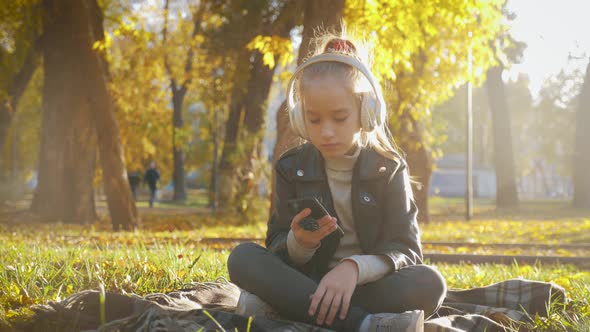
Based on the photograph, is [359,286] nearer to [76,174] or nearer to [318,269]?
[318,269]

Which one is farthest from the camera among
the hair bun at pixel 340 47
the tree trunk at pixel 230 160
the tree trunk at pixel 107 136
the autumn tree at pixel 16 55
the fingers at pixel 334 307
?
the tree trunk at pixel 230 160

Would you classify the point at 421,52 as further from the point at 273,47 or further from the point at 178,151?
the point at 178,151

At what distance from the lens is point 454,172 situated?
73688 millimetres

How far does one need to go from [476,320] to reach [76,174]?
39.0ft

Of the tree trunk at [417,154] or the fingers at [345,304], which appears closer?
the fingers at [345,304]

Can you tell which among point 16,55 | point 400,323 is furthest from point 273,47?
point 16,55

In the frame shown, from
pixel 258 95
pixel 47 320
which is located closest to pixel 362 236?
pixel 47 320

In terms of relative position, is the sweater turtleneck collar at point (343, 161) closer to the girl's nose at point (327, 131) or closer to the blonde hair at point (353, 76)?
the blonde hair at point (353, 76)

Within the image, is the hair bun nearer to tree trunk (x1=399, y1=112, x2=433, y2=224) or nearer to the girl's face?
the girl's face

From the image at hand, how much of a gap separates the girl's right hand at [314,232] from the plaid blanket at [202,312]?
0.38 meters

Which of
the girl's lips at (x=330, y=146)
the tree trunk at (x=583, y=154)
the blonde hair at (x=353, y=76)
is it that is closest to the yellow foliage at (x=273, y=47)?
the blonde hair at (x=353, y=76)

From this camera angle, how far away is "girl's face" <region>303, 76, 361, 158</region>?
127 inches

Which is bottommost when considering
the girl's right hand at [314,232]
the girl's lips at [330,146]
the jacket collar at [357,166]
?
the girl's right hand at [314,232]

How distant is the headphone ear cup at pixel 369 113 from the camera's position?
336 cm
